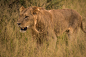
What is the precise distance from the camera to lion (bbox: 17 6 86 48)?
9.95ft

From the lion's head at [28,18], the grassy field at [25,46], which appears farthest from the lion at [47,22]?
the grassy field at [25,46]

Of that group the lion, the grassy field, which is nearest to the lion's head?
the lion

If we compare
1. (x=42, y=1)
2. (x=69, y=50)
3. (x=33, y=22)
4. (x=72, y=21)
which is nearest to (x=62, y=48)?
(x=69, y=50)

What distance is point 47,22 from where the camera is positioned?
3.35 meters

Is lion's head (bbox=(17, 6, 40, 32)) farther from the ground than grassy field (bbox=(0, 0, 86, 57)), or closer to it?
farther from the ground

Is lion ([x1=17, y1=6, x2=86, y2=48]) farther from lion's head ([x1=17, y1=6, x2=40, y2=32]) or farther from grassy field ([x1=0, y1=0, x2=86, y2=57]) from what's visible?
grassy field ([x1=0, y1=0, x2=86, y2=57])

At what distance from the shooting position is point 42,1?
4.61 metres

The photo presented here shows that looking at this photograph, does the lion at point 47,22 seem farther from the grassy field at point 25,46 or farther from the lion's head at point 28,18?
the grassy field at point 25,46

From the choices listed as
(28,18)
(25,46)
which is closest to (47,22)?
(28,18)

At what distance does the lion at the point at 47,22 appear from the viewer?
119 inches

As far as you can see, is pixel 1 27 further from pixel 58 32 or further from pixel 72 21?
pixel 72 21

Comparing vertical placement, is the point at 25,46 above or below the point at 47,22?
below

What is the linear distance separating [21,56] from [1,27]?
152cm

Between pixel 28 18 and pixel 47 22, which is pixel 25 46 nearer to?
pixel 28 18
